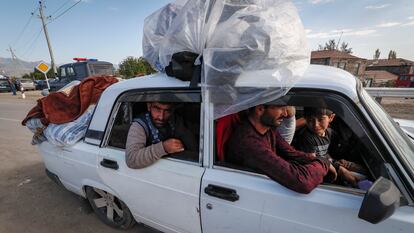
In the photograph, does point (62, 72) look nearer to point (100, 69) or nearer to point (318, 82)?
point (100, 69)

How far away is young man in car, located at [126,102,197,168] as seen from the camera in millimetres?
1628

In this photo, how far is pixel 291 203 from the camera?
1247mm

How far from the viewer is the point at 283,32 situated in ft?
4.44

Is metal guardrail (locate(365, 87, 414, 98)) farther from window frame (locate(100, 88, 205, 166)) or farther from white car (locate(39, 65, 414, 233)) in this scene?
window frame (locate(100, 88, 205, 166))

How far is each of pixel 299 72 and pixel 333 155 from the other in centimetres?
129

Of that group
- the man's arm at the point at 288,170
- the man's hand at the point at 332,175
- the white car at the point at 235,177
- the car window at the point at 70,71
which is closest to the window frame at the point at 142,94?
the white car at the point at 235,177

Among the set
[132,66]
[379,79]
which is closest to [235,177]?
[132,66]

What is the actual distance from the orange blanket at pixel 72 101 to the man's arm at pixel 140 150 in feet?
3.52

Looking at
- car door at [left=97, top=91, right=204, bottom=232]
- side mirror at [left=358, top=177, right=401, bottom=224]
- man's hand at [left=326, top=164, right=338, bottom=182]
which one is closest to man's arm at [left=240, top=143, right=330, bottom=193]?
man's hand at [left=326, top=164, right=338, bottom=182]

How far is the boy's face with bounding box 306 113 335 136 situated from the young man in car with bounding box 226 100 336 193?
0.36 meters

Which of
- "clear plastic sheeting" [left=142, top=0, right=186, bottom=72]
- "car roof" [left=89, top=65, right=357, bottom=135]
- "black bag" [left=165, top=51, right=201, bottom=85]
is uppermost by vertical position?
"clear plastic sheeting" [left=142, top=0, right=186, bottom=72]

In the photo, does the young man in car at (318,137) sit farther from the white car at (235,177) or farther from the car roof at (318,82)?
the car roof at (318,82)

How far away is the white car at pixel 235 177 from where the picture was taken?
3.67ft

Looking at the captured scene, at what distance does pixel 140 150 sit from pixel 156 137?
0.18m
